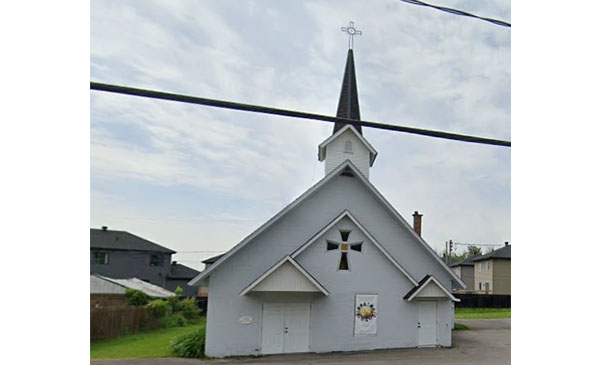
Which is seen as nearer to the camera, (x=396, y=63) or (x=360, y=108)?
(x=396, y=63)

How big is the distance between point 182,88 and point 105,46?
1339 mm

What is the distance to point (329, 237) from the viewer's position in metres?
7.55

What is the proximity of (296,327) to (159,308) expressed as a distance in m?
4.31

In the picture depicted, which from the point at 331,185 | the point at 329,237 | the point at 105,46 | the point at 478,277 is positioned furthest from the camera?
the point at 478,277

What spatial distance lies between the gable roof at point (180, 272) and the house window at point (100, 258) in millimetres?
2104

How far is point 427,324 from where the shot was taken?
311 inches

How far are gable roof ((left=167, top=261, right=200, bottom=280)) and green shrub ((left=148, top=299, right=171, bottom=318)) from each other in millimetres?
5175

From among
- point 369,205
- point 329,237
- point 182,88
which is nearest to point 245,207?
point 329,237

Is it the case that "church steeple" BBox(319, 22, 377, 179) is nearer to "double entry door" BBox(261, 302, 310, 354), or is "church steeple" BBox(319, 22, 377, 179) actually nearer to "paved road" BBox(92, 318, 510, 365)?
"double entry door" BBox(261, 302, 310, 354)

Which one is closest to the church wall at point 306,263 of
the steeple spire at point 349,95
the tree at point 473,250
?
the steeple spire at point 349,95

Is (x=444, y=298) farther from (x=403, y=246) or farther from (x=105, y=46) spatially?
(x=105, y=46)

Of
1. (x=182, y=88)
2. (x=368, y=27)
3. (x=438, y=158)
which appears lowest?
(x=438, y=158)

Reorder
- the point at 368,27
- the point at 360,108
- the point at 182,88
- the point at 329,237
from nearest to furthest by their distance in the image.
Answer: the point at 182,88 → the point at 368,27 → the point at 329,237 → the point at 360,108

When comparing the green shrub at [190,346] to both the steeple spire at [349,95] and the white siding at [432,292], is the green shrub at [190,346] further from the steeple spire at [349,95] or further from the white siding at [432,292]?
the steeple spire at [349,95]
